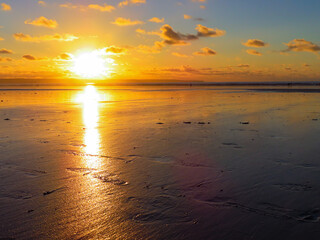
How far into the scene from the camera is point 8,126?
40.7 feet

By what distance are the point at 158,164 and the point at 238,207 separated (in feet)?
8.75

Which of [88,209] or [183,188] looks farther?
[183,188]

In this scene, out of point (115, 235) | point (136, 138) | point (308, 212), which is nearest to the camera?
point (115, 235)

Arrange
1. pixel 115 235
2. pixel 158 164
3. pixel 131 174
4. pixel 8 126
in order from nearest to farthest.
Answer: pixel 115 235
pixel 131 174
pixel 158 164
pixel 8 126

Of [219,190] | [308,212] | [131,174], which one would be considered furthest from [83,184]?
[308,212]

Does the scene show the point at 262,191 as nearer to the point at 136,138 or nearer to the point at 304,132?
the point at 136,138

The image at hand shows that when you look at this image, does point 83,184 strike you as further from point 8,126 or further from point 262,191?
point 8,126

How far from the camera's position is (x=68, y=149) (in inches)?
322

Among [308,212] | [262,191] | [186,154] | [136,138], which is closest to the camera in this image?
[308,212]

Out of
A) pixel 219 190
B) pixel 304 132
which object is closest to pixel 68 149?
pixel 219 190

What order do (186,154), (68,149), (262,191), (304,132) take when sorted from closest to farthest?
(262,191), (186,154), (68,149), (304,132)

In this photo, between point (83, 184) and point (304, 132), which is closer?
point (83, 184)

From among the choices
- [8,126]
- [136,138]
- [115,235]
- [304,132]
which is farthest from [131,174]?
[8,126]

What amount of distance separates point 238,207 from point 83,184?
299 cm
